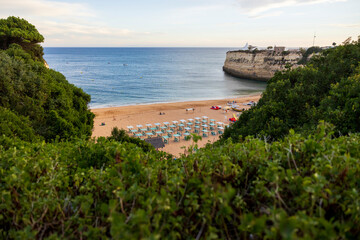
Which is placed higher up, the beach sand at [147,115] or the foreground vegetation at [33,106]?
the foreground vegetation at [33,106]

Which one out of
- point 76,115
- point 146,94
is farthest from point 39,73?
point 146,94

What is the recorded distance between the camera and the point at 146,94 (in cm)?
5300

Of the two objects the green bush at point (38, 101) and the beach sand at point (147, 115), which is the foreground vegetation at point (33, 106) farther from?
the beach sand at point (147, 115)

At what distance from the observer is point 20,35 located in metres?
20.2

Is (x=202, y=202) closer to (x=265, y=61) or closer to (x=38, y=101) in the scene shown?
(x=38, y=101)

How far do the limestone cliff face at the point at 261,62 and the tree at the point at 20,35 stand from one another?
58.4m

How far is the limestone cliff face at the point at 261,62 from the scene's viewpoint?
68875mm

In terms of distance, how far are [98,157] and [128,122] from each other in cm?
2907

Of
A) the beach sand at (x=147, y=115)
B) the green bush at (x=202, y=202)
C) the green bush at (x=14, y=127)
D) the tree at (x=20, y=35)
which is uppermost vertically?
the tree at (x=20, y=35)


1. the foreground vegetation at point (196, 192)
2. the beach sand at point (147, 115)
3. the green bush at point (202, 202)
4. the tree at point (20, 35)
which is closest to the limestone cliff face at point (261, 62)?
the beach sand at point (147, 115)

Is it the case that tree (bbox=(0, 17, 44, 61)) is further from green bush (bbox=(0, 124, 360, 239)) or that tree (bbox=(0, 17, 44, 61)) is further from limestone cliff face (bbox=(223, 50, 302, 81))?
limestone cliff face (bbox=(223, 50, 302, 81))

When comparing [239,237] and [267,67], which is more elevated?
[267,67]

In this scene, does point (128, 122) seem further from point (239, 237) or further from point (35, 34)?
point (239, 237)

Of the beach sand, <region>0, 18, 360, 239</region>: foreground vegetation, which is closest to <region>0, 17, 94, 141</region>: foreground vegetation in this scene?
<region>0, 18, 360, 239</region>: foreground vegetation
